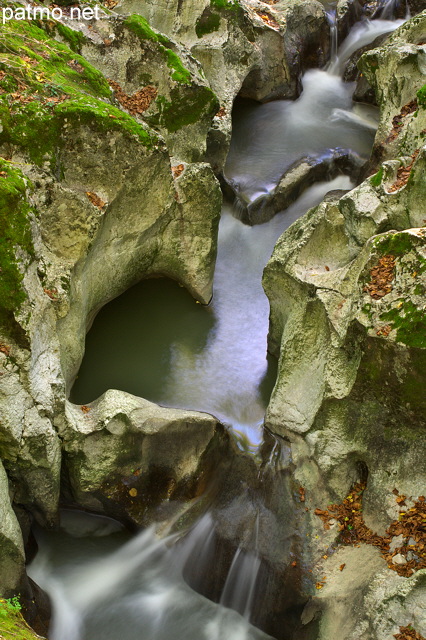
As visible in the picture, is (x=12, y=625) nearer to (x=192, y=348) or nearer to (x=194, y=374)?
(x=194, y=374)

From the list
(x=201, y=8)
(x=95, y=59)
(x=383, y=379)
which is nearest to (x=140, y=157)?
(x=95, y=59)

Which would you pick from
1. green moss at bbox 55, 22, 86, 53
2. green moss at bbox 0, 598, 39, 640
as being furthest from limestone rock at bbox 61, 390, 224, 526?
green moss at bbox 55, 22, 86, 53

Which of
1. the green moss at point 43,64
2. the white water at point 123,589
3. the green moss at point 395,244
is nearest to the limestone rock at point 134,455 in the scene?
the white water at point 123,589

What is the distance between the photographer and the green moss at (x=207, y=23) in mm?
11148

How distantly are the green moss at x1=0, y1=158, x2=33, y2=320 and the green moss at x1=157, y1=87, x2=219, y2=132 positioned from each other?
3706mm

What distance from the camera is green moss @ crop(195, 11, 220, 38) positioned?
11.1 metres

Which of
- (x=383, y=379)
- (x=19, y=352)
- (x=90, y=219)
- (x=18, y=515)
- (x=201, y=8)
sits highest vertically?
(x=201, y=8)

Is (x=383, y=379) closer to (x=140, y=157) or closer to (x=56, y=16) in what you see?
(x=140, y=157)

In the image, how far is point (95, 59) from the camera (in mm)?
8898

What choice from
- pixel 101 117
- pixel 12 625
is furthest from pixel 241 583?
pixel 101 117

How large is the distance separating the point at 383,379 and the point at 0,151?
15.8 feet

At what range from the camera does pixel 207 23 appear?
36.6ft

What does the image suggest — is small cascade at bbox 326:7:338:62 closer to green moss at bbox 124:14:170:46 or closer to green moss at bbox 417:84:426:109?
green moss at bbox 124:14:170:46

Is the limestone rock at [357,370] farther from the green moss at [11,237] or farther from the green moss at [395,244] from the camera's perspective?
the green moss at [11,237]
